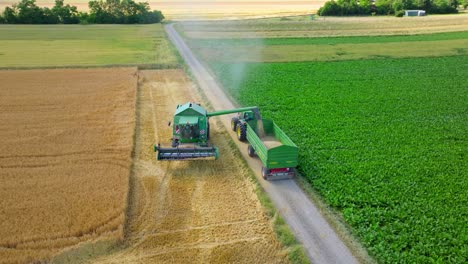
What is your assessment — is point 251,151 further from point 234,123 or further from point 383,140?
point 383,140

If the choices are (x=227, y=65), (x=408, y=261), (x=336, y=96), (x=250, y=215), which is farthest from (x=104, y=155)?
(x=227, y=65)

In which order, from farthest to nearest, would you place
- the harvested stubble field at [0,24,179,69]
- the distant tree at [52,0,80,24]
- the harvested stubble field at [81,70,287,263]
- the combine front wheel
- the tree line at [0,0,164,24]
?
the distant tree at [52,0,80,24]
the tree line at [0,0,164,24]
the harvested stubble field at [0,24,179,69]
the combine front wheel
the harvested stubble field at [81,70,287,263]

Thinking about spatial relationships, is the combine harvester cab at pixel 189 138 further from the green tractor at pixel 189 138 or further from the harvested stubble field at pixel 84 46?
the harvested stubble field at pixel 84 46

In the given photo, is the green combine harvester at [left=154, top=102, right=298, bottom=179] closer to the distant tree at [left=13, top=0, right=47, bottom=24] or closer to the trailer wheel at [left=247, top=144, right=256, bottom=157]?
the trailer wheel at [left=247, top=144, right=256, bottom=157]

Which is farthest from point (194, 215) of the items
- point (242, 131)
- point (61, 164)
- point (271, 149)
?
point (61, 164)

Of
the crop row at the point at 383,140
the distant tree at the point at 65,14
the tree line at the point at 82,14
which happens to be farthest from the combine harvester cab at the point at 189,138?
the distant tree at the point at 65,14

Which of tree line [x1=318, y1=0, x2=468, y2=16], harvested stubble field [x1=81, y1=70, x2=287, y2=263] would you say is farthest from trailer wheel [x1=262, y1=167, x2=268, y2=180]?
tree line [x1=318, y1=0, x2=468, y2=16]
